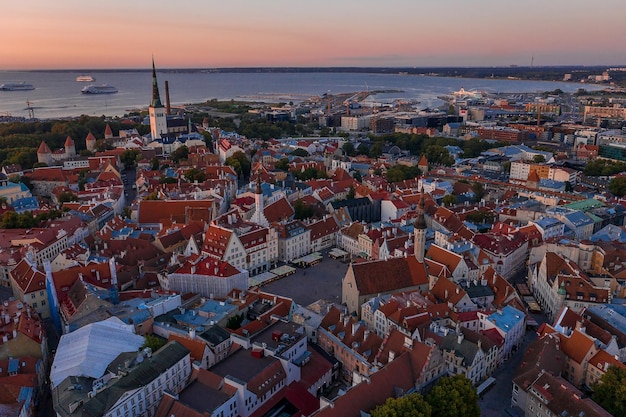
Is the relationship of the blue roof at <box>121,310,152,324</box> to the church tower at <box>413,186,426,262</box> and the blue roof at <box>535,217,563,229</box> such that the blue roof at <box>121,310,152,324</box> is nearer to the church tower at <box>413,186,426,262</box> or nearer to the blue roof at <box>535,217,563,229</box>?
the church tower at <box>413,186,426,262</box>

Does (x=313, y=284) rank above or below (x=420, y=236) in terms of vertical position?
below

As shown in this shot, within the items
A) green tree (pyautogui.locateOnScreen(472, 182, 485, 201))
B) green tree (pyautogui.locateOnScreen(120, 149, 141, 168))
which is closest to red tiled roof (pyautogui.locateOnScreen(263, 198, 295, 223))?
green tree (pyautogui.locateOnScreen(472, 182, 485, 201))

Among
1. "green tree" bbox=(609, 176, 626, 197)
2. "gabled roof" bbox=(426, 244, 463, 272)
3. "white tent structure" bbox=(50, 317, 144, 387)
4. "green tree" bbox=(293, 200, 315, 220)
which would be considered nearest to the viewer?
"white tent structure" bbox=(50, 317, 144, 387)

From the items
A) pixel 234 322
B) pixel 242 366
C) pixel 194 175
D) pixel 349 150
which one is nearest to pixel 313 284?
pixel 234 322

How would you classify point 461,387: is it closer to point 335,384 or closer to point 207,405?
point 335,384

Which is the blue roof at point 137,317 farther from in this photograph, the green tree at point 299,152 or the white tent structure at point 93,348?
the green tree at point 299,152

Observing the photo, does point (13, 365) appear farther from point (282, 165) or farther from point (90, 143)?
point (90, 143)
